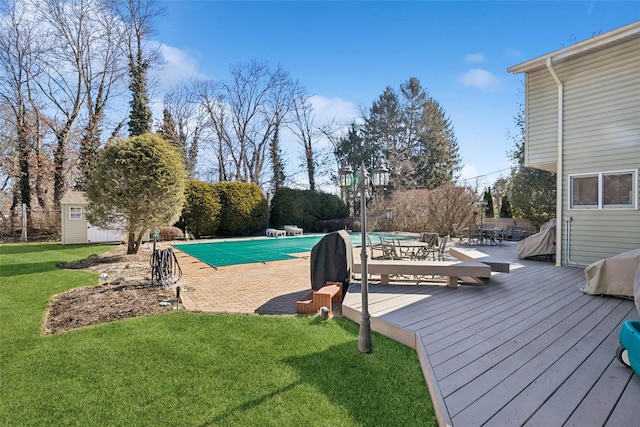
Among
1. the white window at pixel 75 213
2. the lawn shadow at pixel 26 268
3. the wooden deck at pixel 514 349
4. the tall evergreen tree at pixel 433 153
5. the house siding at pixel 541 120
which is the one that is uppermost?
the tall evergreen tree at pixel 433 153

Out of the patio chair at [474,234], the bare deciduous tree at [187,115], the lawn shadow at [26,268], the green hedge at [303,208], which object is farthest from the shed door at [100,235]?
the patio chair at [474,234]

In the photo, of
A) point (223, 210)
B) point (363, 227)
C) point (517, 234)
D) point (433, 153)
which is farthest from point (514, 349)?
point (433, 153)

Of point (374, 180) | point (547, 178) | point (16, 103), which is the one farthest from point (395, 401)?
point (16, 103)

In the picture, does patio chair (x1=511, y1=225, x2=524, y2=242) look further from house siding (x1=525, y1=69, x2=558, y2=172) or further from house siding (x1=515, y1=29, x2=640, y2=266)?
house siding (x1=515, y1=29, x2=640, y2=266)

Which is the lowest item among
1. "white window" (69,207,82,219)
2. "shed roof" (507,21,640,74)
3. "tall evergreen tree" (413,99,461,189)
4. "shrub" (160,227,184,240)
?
"shrub" (160,227,184,240)

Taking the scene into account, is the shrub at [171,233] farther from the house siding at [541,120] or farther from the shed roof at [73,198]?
the house siding at [541,120]

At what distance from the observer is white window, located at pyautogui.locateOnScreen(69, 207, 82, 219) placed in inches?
564

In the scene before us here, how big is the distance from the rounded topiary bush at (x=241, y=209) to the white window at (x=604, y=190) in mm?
16308

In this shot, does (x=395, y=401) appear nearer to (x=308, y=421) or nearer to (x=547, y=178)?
(x=308, y=421)

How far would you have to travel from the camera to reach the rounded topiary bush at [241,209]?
19.4 m

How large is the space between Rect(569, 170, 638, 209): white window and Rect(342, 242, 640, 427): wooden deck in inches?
108

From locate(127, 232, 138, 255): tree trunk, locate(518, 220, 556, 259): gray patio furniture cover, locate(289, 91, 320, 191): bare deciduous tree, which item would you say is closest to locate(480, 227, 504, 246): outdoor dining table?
locate(518, 220, 556, 259): gray patio furniture cover

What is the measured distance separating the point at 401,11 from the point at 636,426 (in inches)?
395

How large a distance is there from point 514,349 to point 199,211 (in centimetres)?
1737
